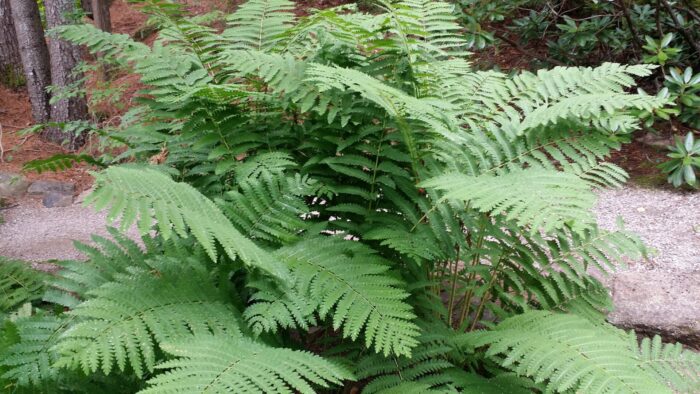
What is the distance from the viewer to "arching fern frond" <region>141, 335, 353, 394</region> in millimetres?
1302

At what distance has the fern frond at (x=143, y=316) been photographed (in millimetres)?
1480

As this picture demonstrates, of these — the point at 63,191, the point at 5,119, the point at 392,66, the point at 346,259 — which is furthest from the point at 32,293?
the point at 5,119

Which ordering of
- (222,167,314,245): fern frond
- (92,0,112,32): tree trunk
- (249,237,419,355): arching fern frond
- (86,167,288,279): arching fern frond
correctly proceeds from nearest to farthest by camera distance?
(86,167,288,279): arching fern frond
(249,237,419,355): arching fern frond
(222,167,314,245): fern frond
(92,0,112,32): tree trunk

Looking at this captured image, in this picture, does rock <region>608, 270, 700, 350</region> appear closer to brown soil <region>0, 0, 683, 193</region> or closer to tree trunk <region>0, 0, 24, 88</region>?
brown soil <region>0, 0, 683, 193</region>

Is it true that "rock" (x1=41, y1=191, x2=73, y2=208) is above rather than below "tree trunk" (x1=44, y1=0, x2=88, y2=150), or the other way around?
below

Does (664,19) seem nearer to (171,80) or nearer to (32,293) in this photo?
(171,80)

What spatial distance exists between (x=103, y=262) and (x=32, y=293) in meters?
0.91

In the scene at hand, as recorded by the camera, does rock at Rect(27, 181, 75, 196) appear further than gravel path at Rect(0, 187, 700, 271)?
Yes

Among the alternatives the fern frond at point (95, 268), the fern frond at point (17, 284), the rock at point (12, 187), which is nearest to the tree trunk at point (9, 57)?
the rock at point (12, 187)

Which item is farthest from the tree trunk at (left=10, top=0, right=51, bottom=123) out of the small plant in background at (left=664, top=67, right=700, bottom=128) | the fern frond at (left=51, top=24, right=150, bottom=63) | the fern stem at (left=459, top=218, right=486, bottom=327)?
the small plant in background at (left=664, top=67, right=700, bottom=128)

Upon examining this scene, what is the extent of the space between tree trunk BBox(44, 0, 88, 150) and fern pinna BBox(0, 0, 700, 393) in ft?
13.8

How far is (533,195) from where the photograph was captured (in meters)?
1.53

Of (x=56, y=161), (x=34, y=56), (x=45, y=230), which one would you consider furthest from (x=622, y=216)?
(x=34, y=56)

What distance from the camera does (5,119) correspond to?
23.7ft
